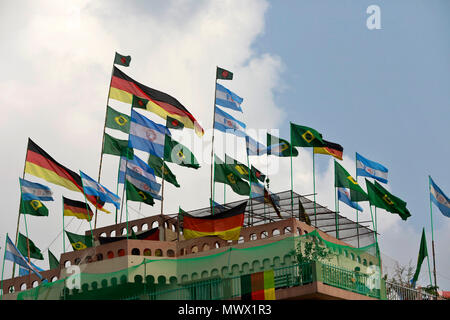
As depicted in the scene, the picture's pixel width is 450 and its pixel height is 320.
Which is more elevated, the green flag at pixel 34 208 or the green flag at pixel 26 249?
the green flag at pixel 34 208

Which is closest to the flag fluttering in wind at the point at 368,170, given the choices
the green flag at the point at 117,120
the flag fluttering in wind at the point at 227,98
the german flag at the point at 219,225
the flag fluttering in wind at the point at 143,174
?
the flag fluttering in wind at the point at 227,98

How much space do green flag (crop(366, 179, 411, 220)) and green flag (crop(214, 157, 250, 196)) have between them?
5574 millimetres

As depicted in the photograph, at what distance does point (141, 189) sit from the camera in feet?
115

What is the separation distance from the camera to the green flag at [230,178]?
35.4 m

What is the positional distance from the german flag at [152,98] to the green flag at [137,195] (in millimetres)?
3779

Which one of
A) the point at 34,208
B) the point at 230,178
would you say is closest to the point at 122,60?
Answer: the point at 230,178

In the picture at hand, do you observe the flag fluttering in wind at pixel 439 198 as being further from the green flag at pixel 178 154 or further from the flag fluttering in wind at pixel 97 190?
the flag fluttering in wind at pixel 97 190

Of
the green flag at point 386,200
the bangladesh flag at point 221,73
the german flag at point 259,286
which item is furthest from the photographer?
the bangladesh flag at point 221,73

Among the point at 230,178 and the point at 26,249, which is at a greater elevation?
the point at 230,178

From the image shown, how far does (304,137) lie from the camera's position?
112 ft

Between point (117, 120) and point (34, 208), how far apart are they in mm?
5838

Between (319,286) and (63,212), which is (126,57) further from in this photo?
(319,286)

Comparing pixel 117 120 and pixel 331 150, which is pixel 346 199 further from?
pixel 117 120

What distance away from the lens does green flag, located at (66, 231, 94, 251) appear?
35188mm
